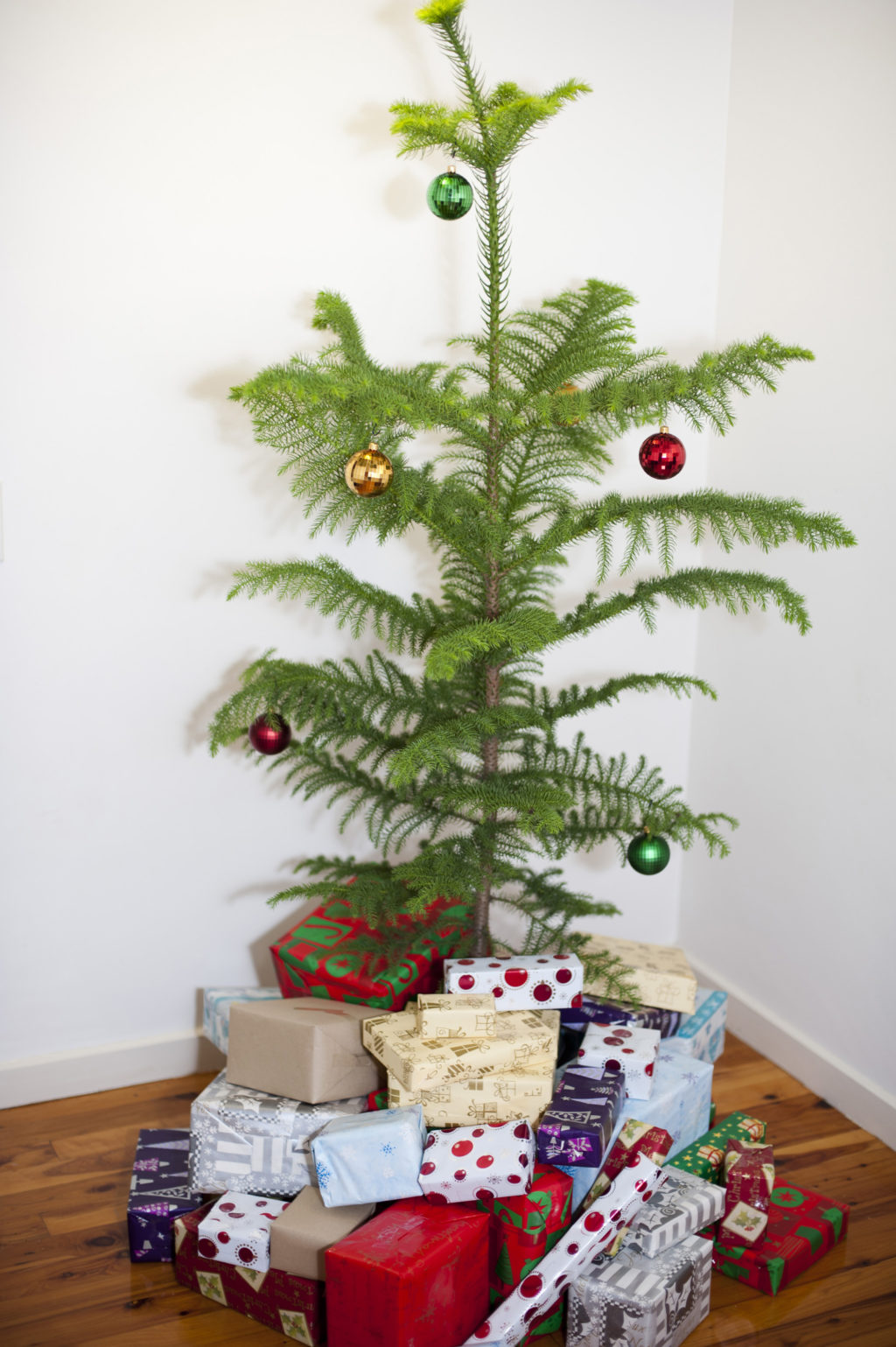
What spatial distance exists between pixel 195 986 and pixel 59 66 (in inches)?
64.8

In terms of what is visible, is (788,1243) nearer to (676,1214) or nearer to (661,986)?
(676,1214)

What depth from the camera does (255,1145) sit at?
1.54m

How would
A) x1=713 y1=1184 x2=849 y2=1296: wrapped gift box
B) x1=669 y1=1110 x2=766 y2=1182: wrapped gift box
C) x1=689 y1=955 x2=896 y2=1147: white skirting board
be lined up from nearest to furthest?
x1=713 y1=1184 x2=849 y2=1296: wrapped gift box
x1=669 y1=1110 x2=766 y2=1182: wrapped gift box
x1=689 y1=955 x2=896 y2=1147: white skirting board

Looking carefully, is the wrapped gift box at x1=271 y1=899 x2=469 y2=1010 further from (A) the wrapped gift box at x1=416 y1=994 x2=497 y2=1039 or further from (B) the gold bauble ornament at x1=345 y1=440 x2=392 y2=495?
(B) the gold bauble ornament at x1=345 y1=440 x2=392 y2=495

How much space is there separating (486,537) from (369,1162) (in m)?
0.89

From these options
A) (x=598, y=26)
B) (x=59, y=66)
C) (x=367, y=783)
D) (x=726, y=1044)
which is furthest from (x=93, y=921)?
(x=598, y=26)

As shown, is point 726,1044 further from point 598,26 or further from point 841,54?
point 598,26

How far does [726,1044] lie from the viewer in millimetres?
2191

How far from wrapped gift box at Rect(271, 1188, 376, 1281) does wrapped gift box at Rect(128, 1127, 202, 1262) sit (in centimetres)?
19

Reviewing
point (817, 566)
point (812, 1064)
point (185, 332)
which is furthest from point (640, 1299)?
point (185, 332)

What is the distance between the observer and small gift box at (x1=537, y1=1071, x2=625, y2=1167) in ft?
4.68

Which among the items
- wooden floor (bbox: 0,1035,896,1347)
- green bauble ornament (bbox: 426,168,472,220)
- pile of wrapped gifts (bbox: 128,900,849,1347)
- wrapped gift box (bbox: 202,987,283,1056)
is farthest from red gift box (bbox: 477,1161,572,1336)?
green bauble ornament (bbox: 426,168,472,220)

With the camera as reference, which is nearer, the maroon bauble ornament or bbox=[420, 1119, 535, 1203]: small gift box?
bbox=[420, 1119, 535, 1203]: small gift box

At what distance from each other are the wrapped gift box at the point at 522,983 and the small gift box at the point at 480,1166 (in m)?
0.18
